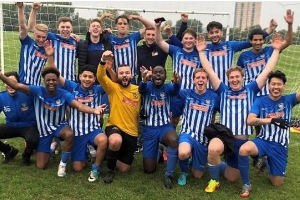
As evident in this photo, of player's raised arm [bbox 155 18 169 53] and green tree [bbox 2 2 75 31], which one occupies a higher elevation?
green tree [bbox 2 2 75 31]

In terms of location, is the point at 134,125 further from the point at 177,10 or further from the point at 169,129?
the point at 177,10

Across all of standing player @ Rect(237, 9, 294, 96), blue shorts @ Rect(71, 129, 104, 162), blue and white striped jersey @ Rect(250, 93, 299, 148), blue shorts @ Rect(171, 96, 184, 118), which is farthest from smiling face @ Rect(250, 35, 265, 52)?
blue shorts @ Rect(71, 129, 104, 162)

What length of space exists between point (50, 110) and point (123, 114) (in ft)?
3.05

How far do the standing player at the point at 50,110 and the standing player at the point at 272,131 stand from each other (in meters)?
1.81

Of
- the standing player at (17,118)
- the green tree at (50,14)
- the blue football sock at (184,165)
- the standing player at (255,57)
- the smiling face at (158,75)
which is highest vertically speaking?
the green tree at (50,14)

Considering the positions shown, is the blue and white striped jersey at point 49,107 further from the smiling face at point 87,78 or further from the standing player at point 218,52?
the standing player at point 218,52

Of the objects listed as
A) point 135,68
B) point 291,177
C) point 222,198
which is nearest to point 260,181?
point 291,177

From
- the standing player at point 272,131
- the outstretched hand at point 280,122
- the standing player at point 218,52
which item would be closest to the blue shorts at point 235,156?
the standing player at point 272,131

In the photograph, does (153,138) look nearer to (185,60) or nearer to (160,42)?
(185,60)

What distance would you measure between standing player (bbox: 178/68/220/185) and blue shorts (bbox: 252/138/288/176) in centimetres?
62

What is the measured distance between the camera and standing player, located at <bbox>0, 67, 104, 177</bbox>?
4.45 metres

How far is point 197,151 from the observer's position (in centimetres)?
440

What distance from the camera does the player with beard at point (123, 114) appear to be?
14.8 ft

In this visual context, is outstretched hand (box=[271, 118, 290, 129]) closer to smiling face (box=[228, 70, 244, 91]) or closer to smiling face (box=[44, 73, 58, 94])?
smiling face (box=[228, 70, 244, 91])
